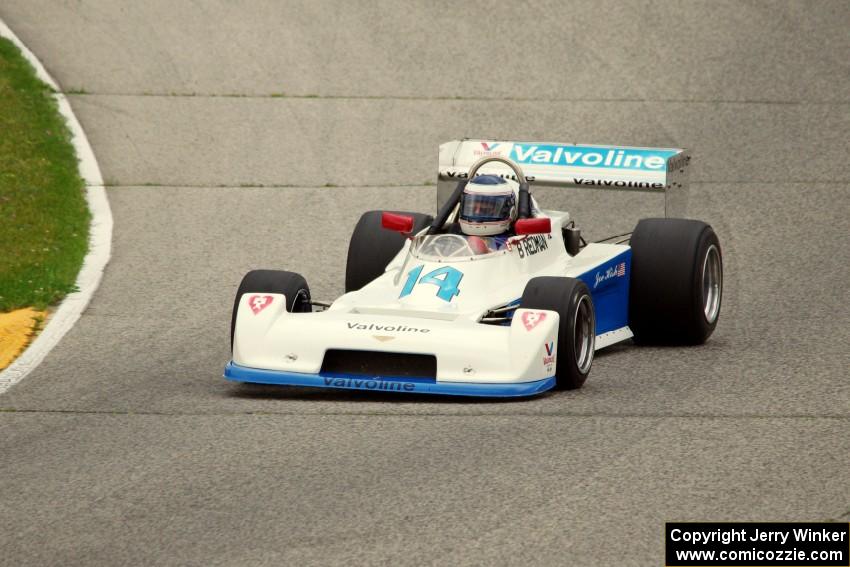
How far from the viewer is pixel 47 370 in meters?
10.2

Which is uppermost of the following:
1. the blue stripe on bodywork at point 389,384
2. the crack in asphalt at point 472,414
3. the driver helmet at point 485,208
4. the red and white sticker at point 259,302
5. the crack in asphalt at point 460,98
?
the crack in asphalt at point 460,98

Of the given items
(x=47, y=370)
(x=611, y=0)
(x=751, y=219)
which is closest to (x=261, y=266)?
(x=47, y=370)

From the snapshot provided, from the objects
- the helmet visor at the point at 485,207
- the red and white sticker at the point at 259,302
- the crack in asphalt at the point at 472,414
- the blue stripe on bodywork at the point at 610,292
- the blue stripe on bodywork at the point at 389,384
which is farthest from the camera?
the blue stripe on bodywork at the point at 610,292

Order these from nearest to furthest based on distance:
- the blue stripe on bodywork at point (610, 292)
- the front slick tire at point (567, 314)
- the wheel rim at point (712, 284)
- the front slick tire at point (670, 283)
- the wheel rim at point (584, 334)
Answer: the front slick tire at point (567, 314)
the wheel rim at point (584, 334)
the blue stripe on bodywork at point (610, 292)
the front slick tire at point (670, 283)
the wheel rim at point (712, 284)

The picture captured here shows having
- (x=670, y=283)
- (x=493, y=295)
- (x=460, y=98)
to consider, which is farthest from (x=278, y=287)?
(x=460, y=98)

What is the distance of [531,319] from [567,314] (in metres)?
0.33

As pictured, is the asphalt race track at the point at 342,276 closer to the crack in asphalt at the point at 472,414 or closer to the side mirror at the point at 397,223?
the crack in asphalt at the point at 472,414

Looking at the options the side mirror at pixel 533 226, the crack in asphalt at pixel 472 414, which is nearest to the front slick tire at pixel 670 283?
the side mirror at pixel 533 226

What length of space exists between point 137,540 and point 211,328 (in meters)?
5.05

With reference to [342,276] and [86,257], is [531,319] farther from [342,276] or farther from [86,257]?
[86,257]

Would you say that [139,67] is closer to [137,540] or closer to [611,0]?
[611,0]

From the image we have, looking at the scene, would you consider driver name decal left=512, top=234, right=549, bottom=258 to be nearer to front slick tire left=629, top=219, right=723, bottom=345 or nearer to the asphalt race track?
front slick tire left=629, top=219, right=723, bottom=345

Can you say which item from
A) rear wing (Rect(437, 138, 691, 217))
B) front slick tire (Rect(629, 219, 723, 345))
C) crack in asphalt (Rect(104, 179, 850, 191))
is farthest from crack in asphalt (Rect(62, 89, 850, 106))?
front slick tire (Rect(629, 219, 723, 345))

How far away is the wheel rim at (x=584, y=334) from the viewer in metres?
9.43
